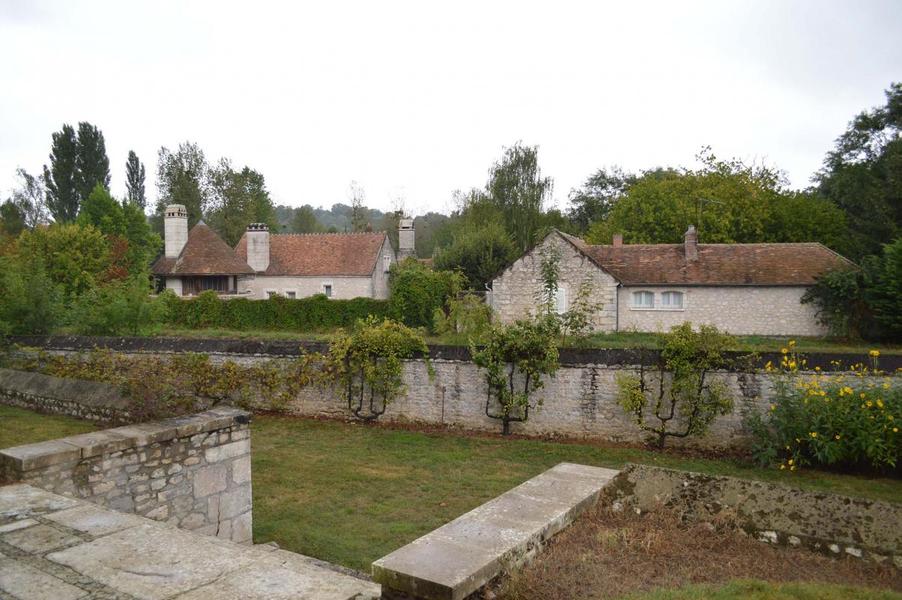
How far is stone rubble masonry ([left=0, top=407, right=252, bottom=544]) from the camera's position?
19.7 ft

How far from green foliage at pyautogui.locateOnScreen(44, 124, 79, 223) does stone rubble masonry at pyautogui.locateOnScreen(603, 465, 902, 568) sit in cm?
5786

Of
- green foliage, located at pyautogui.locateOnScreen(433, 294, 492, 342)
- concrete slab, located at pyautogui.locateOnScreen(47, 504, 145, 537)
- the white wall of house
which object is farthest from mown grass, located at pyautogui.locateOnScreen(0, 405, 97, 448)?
the white wall of house

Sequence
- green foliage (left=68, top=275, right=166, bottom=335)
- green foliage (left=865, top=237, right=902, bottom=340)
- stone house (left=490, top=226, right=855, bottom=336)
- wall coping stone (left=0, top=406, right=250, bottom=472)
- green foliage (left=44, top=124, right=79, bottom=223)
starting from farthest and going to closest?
green foliage (left=44, top=124, right=79, bottom=223)
stone house (left=490, top=226, right=855, bottom=336)
green foliage (left=865, top=237, right=902, bottom=340)
green foliage (left=68, top=275, right=166, bottom=335)
wall coping stone (left=0, top=406, right=250, bottom=472)

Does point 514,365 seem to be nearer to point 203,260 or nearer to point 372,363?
point 372,363

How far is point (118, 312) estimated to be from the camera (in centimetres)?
1781

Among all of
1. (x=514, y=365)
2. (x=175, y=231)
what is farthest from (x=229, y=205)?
(x=514, y=365)

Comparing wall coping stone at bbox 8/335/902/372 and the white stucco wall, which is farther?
the white stucco wall

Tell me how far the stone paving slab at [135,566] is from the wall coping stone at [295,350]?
916cm

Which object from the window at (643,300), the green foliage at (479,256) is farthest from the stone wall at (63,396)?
the green foliage at (479,256)

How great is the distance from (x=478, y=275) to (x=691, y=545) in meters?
29.6

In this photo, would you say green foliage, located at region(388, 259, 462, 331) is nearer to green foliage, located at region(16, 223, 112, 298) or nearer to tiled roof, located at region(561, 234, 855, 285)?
tiled roof, located at region(561, 234, 855, 285)

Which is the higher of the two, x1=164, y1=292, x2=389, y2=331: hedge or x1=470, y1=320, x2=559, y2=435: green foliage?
x1=164, y1=292, x2=389, y2=331: hedge

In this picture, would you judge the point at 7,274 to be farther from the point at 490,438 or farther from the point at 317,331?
the point at 490,438

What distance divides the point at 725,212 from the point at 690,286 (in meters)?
11.8
